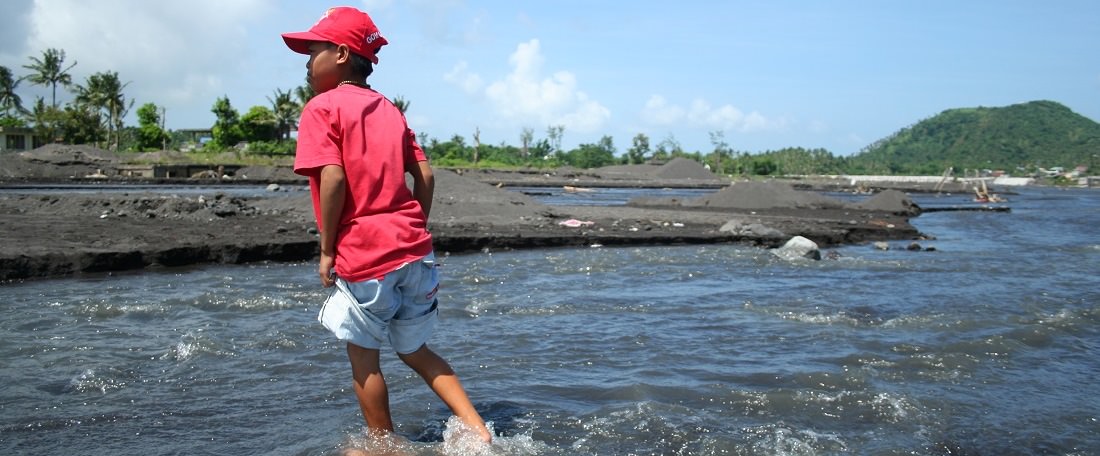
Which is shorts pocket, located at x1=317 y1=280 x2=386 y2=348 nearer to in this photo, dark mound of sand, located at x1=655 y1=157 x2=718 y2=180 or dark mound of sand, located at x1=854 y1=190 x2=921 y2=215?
dark mound of sand, located at x1=854 y1=190 x2=921 y2=215

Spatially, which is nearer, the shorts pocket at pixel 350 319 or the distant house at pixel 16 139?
the shorts pocket at pixel 350 319

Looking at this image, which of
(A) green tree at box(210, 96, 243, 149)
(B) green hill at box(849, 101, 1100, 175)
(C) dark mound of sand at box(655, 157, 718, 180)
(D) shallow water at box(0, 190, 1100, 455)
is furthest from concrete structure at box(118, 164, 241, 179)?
(B) green hill at box(849, 101, 1100, 175)

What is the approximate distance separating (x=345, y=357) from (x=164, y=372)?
917 mm

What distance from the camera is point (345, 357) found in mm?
4824

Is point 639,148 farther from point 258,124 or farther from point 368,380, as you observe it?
point 368,380

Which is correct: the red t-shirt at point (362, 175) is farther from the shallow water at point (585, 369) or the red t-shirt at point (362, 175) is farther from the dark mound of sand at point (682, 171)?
the dark mound of sand at point (682, 171)

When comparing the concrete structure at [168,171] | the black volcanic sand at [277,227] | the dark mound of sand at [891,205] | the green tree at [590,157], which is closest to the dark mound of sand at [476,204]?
the black volcanic sand at [277,227]

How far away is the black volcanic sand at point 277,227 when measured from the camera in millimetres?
9523

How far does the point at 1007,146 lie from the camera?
559ft

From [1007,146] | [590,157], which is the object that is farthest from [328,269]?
[1007,146]

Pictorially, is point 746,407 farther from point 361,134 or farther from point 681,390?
point 361,134

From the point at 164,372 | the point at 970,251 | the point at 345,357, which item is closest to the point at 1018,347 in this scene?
the point at 345,357

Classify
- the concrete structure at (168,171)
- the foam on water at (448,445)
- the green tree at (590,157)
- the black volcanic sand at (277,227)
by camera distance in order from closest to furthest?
the foam on water at (448,445) → the black volcanic sand at (277,227) → the concrete structure at (168,171) → the green tree at (590,157)

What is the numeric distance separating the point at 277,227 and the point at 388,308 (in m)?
11.1
